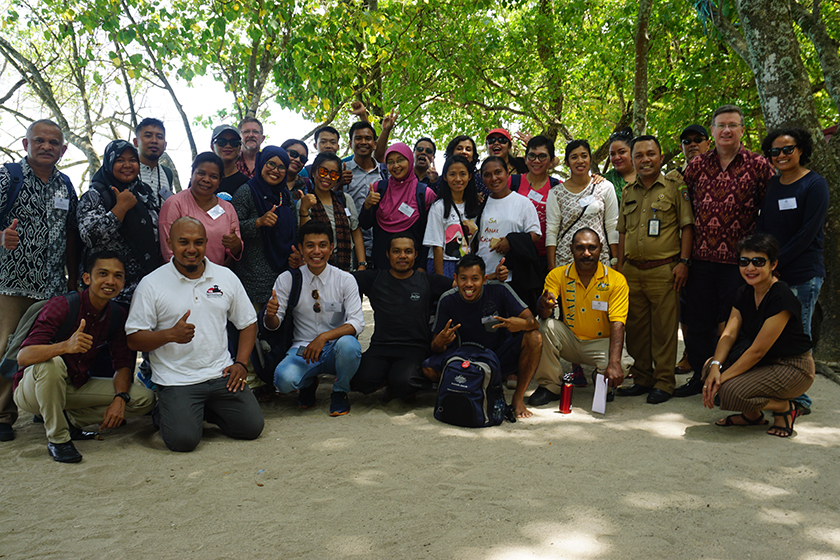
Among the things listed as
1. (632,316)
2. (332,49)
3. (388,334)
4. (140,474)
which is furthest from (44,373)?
(332,49)

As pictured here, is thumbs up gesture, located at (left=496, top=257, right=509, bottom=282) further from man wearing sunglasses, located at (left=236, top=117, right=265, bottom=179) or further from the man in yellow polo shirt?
man wearing sunglasses, located at (left=236, top=117, right=265, bottom=179)

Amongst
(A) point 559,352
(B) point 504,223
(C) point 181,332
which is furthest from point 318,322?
(A) point 559,352

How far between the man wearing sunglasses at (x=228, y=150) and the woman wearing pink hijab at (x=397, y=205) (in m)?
1.21

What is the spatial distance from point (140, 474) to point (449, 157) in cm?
352

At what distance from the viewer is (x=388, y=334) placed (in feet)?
16.4

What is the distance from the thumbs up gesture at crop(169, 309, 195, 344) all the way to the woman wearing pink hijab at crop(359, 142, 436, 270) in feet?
6.53

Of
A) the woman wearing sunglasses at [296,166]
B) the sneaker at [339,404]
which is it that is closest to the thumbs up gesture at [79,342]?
the sneaker at [339,404]

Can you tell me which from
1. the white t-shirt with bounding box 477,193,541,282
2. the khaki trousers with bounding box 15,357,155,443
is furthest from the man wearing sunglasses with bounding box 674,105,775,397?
the khaki trousers with bounding box 15,357,155,443

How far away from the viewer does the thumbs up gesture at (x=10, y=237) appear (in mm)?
4047

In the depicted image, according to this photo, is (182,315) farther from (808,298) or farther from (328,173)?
(808,298)

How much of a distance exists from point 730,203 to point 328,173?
3429 millimetres

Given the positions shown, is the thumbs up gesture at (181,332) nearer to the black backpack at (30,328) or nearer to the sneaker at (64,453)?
the black backpack at (30,328)

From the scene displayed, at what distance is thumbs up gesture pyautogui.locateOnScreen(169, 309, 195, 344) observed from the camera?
13.2 feet

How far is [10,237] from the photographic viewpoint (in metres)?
4.06
